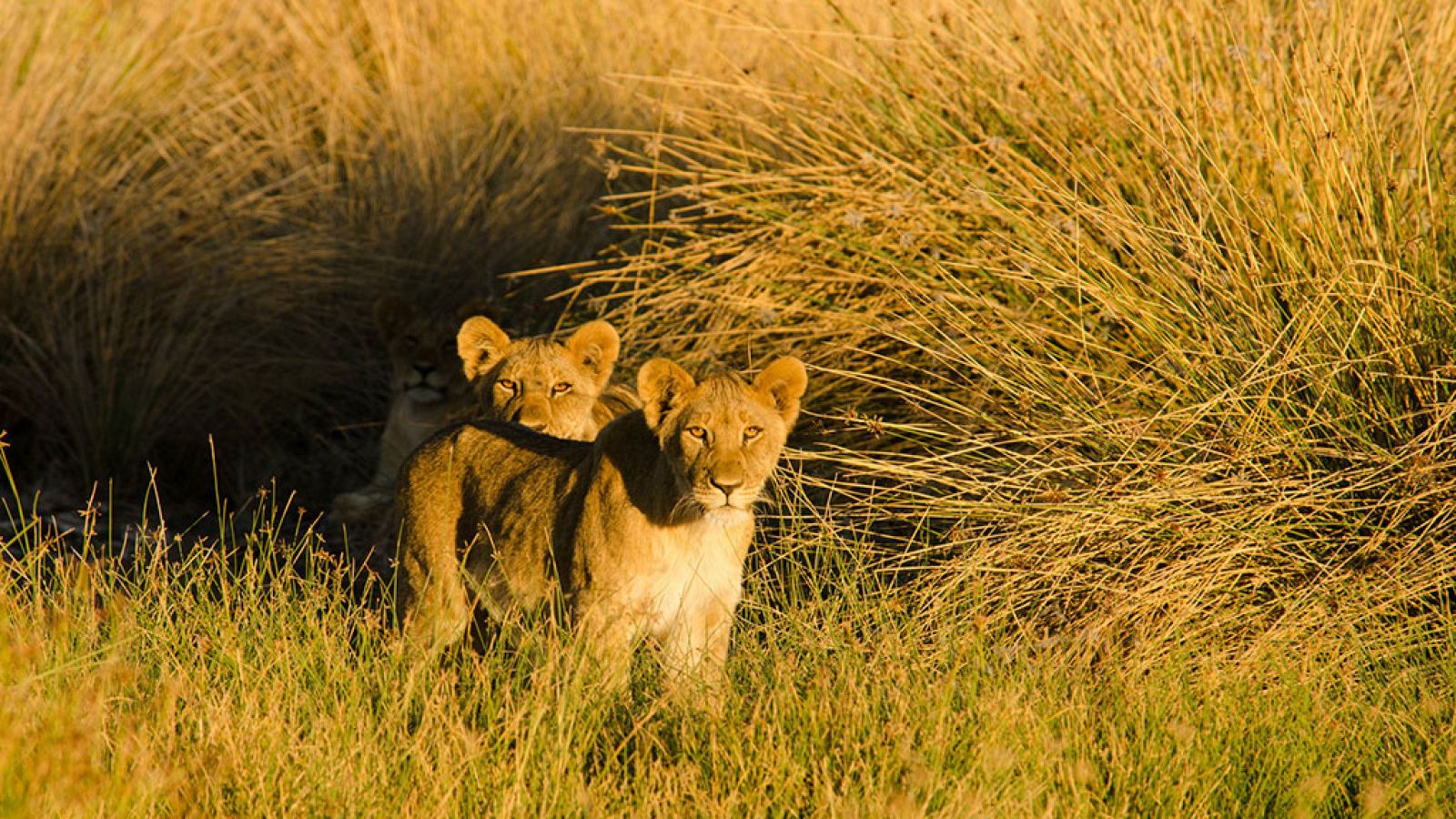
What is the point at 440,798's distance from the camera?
12.3 feet

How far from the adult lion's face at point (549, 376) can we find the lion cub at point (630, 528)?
1083 mm

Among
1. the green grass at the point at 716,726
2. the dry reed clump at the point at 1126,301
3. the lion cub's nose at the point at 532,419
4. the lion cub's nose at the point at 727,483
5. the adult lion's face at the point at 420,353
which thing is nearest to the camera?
the green grass at the point at 716,726

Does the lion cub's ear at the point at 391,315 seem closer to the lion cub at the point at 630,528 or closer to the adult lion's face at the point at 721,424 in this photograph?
the lion cub at the point at 630,528

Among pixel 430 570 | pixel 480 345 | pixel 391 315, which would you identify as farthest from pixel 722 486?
pixel 391 315

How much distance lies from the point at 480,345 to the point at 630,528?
6.58 ft

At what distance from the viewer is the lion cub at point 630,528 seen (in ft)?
15.5

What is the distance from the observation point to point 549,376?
639 centimetres

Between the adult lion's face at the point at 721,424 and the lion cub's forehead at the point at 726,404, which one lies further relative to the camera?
the lion cub's forehead at the point at 726,404

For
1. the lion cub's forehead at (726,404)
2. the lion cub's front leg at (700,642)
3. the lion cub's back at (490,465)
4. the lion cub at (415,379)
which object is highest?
the lion cub's forehead at (726,404)

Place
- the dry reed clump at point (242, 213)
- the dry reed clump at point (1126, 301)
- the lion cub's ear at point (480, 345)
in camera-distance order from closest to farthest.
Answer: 1. the dry reed clump at point (1126, 301)
2. the lion cub's ear at point (480, 345)
3. the dry reed clump at point (242, 213)

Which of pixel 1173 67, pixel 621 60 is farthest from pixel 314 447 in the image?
pixel 1173 67

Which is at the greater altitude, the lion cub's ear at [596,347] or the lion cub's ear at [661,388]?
the lion cub's ear at [661,388]

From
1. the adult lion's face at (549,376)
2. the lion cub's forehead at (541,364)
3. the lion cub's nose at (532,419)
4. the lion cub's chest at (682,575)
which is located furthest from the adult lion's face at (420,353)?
the lion cub's chest at (682,575)

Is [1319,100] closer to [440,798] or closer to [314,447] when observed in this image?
[440,798]
